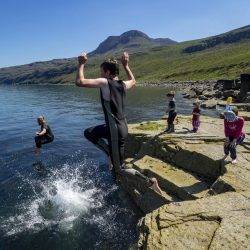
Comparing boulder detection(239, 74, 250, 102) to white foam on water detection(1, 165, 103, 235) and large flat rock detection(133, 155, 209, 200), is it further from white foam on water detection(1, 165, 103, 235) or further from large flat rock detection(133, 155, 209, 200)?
large flat rock detection(133, 155, 209, 200)

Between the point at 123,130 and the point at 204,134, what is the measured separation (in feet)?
39.1

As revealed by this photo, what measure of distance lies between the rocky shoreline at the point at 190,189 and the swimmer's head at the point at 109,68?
4.00 metres

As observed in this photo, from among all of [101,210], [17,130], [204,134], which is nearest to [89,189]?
[101,210]

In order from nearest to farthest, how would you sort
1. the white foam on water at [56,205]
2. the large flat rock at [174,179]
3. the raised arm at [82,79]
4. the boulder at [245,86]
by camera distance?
the raised arm at [82,79] → the large flat rock at [174,179] → the white foam on water at [56,205] → the boulder at [245,86]

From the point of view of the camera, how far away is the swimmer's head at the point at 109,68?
9195 millimetres

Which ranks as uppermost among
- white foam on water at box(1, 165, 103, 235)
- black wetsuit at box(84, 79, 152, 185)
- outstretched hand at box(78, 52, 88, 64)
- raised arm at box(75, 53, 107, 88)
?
outstretched hand at box(78, 52, 88, 64)

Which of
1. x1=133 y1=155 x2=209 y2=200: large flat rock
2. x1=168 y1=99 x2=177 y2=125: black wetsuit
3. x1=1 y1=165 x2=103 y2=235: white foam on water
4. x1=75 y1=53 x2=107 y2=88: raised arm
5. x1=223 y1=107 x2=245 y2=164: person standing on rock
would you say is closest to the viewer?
x1=75 y1=53 x2=107 y2=88: raised arm

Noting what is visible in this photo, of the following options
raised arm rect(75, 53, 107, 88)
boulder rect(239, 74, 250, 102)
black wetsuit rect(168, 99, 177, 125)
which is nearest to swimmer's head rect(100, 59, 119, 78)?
raised arm rect(75, 53, 107, 88)

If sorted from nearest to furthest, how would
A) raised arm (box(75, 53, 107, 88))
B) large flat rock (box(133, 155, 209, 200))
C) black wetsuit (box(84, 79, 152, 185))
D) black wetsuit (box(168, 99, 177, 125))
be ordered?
raised arm (box(75, 53, 107, 88)), black wetsuit (box(84, 79, 152, 185)), large flat rock (box(133, 155, 209, 200)), black wetsuit (box(168, 99, 177, 125))

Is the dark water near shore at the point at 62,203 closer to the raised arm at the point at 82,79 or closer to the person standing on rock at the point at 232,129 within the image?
the person standing on rock at the point at 232,129

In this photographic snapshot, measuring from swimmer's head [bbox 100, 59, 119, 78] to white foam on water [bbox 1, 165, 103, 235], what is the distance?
8679 millimetres

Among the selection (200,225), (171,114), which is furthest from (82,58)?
(171,114)

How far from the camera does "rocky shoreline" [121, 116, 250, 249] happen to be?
902cm

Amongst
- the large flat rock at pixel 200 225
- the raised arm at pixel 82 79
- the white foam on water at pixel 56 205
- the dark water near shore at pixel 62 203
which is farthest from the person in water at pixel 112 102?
the white foam on water at pixel 56 205
